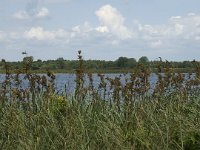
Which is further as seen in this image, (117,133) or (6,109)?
(6,109)

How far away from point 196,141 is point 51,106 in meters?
2.64

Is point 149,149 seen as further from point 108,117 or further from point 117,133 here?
point 108,117

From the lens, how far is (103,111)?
725cm

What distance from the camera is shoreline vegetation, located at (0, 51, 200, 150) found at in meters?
5.87

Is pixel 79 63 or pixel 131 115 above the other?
pixel 79 63

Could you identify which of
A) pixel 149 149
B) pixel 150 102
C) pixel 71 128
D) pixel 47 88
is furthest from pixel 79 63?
pixel 149 149

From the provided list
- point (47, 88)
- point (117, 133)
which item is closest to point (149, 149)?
point (117, 133)

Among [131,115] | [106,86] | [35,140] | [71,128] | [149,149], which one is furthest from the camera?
[106,86]

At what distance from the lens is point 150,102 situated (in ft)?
24.7

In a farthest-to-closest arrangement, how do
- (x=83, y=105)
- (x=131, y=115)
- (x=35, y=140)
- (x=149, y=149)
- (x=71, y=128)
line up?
(x=83, y=105) → (x=131, y=115) → (x=35, y=140) → (x=71, y=128) → (x=149, y=149)

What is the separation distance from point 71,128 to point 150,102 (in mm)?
1938

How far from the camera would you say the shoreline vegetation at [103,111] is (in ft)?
19.3

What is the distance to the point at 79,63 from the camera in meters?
7.54

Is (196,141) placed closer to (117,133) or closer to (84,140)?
(117,133)
